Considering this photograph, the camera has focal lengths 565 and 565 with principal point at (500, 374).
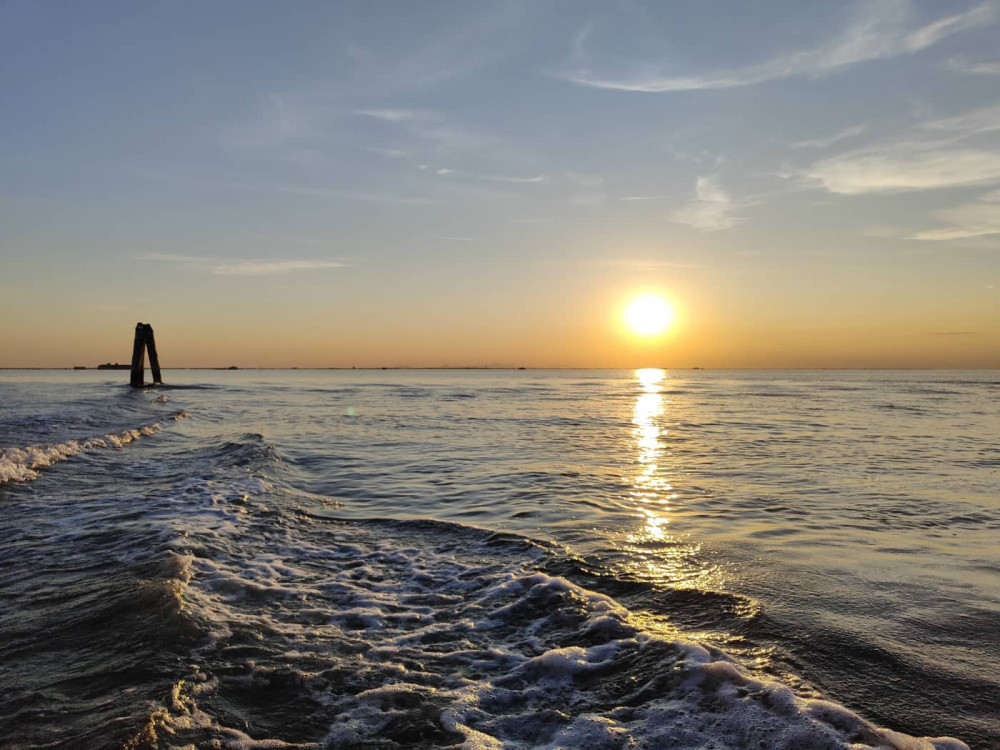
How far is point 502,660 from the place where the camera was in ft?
14.6

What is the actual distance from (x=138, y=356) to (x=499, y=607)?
4657cm

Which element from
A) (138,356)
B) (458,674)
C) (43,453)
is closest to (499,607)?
(458,674)

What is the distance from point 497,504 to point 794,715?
661 centimetres

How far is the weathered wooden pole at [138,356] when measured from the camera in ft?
141

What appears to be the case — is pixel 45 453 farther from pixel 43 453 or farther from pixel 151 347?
pixel 151 347

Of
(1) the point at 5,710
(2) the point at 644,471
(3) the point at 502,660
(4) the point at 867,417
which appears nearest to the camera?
(1) the point at 5,710

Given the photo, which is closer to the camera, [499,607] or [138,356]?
[499,607]

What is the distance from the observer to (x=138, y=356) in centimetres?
4294

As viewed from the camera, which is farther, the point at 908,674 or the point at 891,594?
the point at 891,594

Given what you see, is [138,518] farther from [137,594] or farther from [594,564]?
[594,564]

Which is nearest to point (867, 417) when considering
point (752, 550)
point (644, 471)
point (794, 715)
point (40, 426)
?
point (644, 471)

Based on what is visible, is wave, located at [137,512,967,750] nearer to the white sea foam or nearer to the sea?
the sea

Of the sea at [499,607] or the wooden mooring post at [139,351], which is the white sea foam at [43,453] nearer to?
the sea at [499,607]

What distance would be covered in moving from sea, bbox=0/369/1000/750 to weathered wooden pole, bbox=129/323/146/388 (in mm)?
34572
